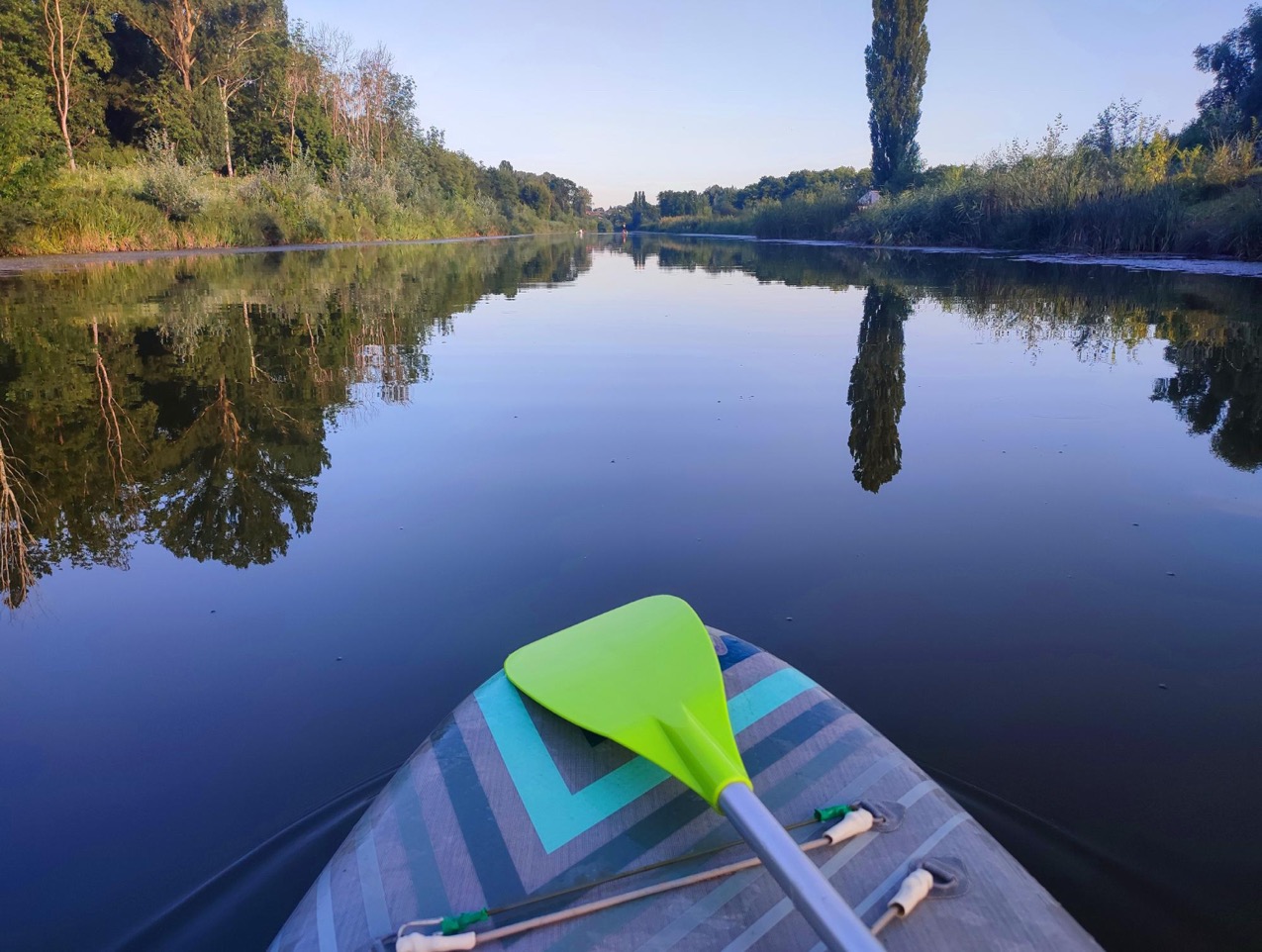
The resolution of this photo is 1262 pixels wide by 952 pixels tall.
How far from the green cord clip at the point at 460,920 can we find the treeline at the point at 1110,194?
52.2ft

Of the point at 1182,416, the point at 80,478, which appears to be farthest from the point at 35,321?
the point at 1182,416

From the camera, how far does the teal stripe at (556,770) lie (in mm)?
1208

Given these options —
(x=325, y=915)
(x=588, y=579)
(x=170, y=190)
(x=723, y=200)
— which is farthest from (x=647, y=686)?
(x=723, y=200)

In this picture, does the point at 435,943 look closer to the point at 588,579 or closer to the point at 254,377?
the point at 588,579

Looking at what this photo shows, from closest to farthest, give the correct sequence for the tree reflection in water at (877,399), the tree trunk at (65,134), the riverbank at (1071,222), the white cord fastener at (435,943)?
the white cord fastener at (435,943) → the tree reflection in water at (877,399) → the riverbank at (1071,222) → the tree trunk at (65,134)

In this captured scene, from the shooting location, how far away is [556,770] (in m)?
1.31

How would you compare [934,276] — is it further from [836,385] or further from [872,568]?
[872,568]

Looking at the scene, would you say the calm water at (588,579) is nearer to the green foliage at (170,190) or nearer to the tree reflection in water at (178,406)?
the tree reflection in water at (178,406)

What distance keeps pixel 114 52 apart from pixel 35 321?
91.1 feet

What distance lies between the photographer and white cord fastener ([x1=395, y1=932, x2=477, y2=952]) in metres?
0.99

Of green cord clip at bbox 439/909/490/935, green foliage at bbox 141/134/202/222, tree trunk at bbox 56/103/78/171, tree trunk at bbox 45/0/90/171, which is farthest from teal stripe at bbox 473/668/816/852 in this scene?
tree trunk at bbox 45/0/90/171

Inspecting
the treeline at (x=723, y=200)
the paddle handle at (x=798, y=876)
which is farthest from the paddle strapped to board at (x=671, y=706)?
the treeline at (x=723, y=200)

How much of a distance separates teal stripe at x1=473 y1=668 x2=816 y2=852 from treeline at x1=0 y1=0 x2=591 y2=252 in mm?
17712

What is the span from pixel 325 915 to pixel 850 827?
769mm
